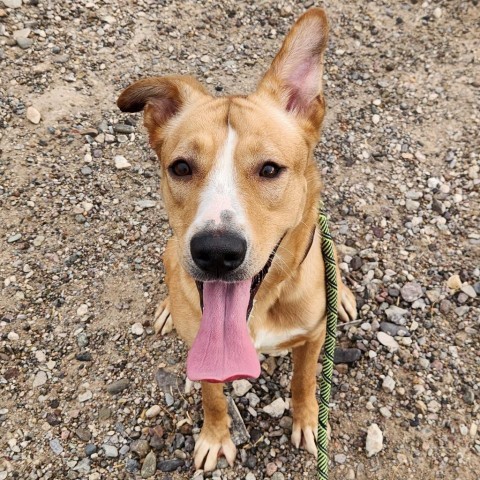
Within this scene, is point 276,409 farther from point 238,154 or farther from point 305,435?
point 238,154

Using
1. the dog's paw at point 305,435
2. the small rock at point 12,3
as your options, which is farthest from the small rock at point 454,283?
the small rock at point 12,3

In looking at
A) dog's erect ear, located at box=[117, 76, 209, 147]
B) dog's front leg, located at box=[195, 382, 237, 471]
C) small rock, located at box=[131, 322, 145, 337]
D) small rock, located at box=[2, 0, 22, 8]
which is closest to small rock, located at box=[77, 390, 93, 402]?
small rock, located at box=[131, 322, 145, 337]

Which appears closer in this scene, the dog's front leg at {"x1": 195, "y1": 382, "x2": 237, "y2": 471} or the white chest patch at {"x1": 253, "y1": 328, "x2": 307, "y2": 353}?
the white chest patch at {"x1": 253, "y1": 328, "x2": 307, "y2": 353}

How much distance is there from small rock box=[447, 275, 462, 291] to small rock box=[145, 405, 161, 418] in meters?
2.60

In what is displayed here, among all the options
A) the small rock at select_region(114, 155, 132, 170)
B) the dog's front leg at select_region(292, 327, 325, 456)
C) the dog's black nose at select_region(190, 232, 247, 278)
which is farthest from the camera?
the small rock at select_region(114, 155, 132, 170)

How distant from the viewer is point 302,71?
9.33ft

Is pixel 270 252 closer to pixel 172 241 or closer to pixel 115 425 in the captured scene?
pixel 172 241

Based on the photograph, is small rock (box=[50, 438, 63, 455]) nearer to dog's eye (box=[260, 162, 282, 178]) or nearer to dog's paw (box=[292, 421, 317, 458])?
dog's paw (box=[292, 421, 317, 458])

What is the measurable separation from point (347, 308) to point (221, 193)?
2.12 metres

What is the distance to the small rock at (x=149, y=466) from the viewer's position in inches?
135

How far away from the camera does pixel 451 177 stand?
4.88 meters

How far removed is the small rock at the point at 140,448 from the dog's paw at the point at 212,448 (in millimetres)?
356

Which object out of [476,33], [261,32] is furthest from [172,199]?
[476,33]

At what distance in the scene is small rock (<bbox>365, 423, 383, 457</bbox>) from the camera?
11.2ft
